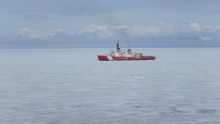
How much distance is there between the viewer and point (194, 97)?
26.2 metres

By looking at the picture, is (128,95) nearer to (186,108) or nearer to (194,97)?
(194,97)

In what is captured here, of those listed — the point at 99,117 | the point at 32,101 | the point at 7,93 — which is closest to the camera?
the point at 99,117

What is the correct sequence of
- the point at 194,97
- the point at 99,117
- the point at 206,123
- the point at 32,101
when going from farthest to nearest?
the point at 194,97, the point at 32,101, the point at 99,117, the point at 206,123

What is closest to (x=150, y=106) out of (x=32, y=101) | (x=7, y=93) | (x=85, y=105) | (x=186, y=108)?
(x=186, y=108)

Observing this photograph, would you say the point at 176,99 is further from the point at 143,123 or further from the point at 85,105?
the point at 143,123

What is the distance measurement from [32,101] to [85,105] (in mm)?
3865

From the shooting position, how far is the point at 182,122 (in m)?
17.5

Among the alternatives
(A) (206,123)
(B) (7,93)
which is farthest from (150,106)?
(B) (7,93)

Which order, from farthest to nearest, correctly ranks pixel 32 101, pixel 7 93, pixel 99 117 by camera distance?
pixel 7 93, pixel 32 101, pixel 99 117

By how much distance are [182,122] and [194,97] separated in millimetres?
9037

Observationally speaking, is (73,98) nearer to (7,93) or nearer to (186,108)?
(7,93)

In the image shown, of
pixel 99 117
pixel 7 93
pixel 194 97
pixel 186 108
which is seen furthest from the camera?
pixel 7 93

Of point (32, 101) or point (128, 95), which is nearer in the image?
point (32, 101)

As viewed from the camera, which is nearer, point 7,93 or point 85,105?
point 85,105
